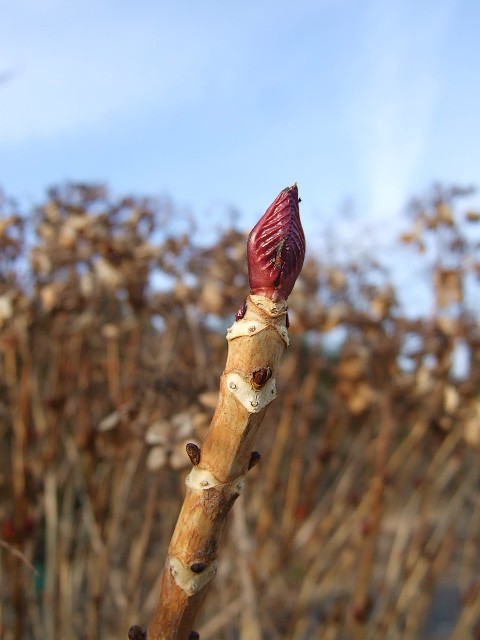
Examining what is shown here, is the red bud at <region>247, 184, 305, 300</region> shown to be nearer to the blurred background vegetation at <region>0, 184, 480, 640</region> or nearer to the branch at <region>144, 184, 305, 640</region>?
the branch at <region>144, 184, 305, 640</region>

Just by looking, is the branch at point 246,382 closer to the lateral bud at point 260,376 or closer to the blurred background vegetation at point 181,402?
the lateral bud at point 260,376

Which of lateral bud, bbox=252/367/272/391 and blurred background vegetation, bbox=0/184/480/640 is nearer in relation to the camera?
lateral bud, bbox=252/367/272/391

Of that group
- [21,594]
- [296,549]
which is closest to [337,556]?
[296,549]

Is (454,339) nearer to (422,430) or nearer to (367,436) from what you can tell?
(422,430)

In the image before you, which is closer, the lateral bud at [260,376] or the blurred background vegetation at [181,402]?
the lateral bud at [260,376]

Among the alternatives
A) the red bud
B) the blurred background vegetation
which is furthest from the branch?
the blurred background vegetation

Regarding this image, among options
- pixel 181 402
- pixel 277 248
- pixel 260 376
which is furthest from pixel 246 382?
pixel 181 402

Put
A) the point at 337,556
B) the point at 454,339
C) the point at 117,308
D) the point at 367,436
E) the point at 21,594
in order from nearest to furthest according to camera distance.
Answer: the point at 21,594
the point at 454,339
the point at 117,308
the point at 337,556
the point at 367,436

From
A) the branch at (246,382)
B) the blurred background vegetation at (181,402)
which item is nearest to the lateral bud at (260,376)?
the branch at (246,382)
